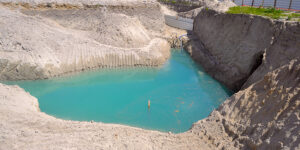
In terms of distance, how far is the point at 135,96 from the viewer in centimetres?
1154

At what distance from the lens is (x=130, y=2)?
66.9 ft

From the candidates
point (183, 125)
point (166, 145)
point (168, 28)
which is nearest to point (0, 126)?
point (166, 145)

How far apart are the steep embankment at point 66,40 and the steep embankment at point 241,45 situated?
419 cm

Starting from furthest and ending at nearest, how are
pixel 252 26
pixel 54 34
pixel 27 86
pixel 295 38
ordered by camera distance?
pixel 54 34, pixel 27 86, pixel 252 26, pixel 295 38

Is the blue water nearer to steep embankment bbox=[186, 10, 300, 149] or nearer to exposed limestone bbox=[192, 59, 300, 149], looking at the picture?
steep embankment bbox=[186, 10, 300, 149]

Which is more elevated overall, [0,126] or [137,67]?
[0,126]

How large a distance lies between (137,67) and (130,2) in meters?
8.72

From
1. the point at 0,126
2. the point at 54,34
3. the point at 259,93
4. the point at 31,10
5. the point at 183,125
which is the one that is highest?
the point at 31,10

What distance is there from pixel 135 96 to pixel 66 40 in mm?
7165

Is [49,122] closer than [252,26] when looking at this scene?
Yes

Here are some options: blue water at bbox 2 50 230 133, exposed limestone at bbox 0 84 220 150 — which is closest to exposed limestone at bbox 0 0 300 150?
exposed limestone at bbox 0 84 220 150

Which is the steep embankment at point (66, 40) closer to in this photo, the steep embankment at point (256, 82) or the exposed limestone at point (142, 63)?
the exposed limestone at point (142, 63)

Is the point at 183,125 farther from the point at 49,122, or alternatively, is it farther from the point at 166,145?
the point at 49,122

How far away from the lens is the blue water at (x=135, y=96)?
9676 mm
